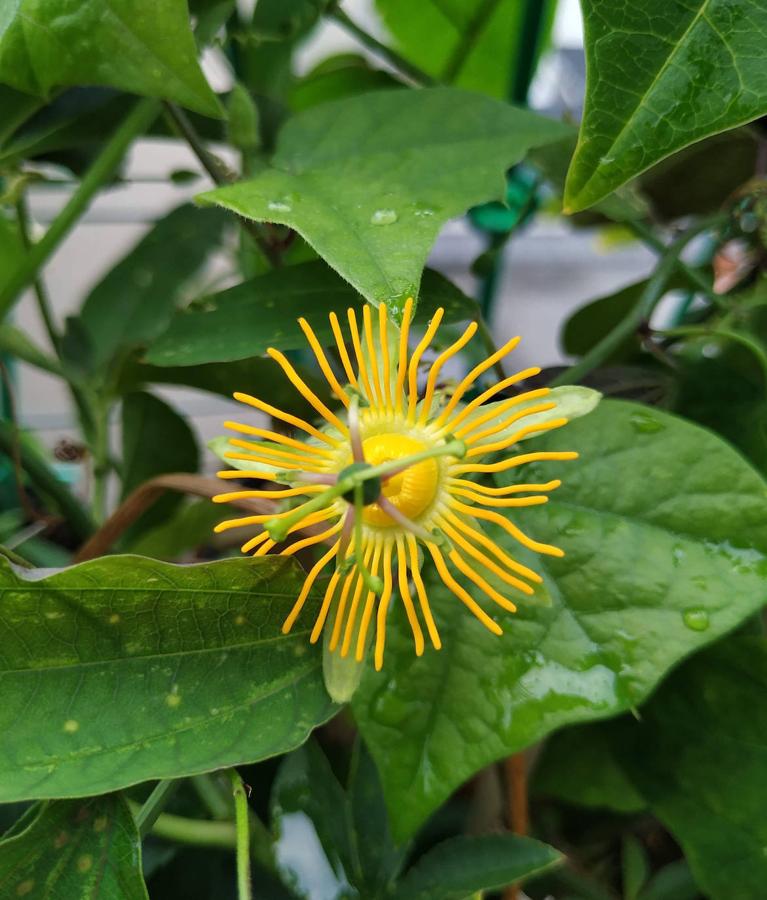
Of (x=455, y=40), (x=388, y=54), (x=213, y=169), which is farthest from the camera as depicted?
(x=455, y=40)

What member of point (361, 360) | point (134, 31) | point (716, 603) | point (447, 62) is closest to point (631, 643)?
point (716, 603)

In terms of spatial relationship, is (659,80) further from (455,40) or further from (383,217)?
(455,40)

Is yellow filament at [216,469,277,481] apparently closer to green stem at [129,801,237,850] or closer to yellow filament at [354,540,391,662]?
yellow filament at [354,540,391,662]

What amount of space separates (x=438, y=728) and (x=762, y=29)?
10.2 inches

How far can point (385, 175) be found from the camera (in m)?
0.32

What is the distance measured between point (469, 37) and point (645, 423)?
368mm

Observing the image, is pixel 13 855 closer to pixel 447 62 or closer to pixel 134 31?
pixel 134 31

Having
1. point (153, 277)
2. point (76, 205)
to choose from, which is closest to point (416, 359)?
point (76, 205)

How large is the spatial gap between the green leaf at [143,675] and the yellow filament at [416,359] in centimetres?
7

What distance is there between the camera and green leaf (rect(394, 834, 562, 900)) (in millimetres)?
311

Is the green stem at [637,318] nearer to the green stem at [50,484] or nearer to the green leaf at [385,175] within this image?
the green leaf at [385,175]

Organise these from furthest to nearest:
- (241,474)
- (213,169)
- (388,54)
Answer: (388,54) < (213,169) < (241,474)

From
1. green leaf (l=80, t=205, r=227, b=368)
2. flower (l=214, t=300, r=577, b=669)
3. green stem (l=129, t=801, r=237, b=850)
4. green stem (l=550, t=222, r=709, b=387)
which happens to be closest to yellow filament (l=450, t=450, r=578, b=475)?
flower (l=214, t=300, r=577, b=669)

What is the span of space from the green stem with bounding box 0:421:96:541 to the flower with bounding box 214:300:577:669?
0.19 metres
